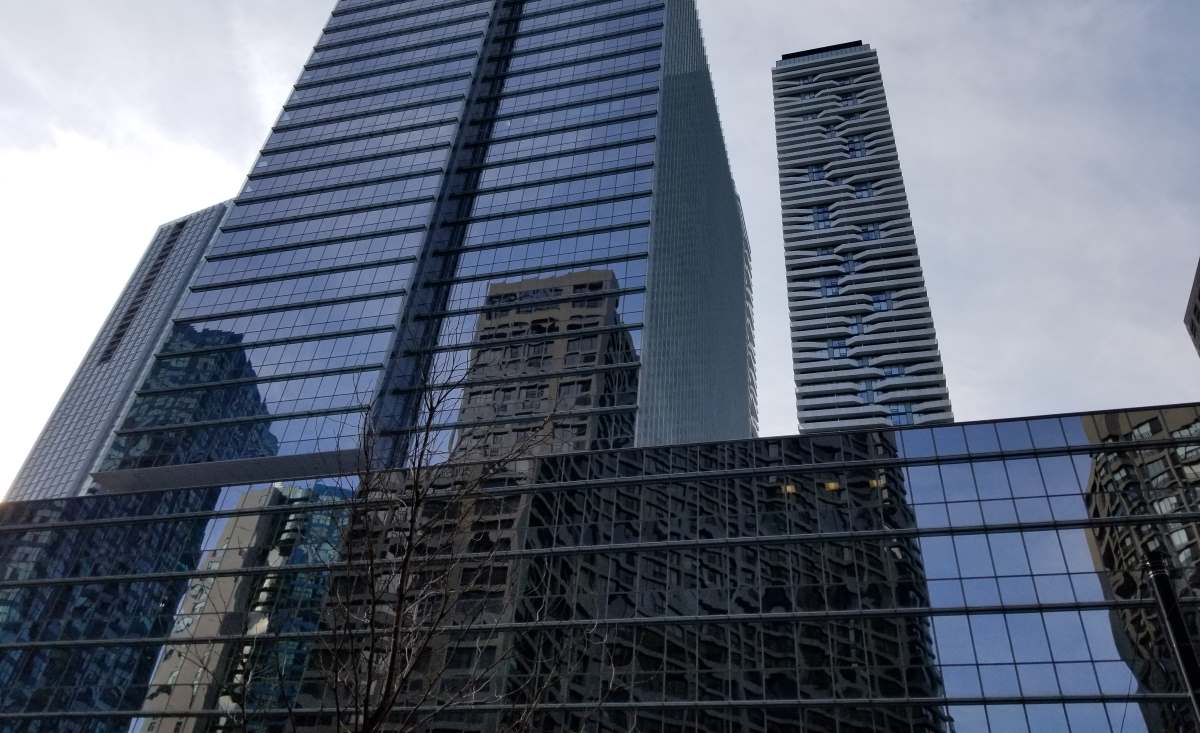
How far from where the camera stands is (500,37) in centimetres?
8825

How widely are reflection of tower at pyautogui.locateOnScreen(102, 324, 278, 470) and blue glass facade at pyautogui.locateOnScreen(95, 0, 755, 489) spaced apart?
6.6 inches

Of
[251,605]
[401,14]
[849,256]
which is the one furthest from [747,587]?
[849,256]

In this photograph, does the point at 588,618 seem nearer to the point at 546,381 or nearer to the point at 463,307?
the point at 546,381

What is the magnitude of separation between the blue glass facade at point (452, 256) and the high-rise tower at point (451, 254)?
21 cm

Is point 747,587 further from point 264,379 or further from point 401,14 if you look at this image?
point 401,14

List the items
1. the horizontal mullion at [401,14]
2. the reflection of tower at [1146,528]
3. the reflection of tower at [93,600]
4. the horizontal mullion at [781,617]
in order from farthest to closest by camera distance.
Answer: the horizontal mullion at [401,14] → the reflection of tower at [93,600] → the horizontal mullion at [781,617] → the reflection of tower at [1146,528]

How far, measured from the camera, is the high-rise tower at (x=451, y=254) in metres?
61.1

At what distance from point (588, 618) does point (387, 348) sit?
1247 inches

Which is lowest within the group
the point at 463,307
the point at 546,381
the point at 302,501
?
the point at 302,501

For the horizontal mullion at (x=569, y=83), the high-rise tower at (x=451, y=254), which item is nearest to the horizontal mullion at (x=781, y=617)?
the high-rise tower at (x=451, y=254)

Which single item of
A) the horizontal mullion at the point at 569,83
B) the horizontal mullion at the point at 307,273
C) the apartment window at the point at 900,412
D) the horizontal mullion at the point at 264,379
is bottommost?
the horizontal mullion at the point at 264,379

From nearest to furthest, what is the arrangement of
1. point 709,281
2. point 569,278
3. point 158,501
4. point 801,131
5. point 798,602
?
point 798,602, point 158,501, point 569,278, point 709,281, point 801,131

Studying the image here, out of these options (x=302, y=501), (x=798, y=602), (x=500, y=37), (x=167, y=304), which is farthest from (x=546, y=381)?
(x=167, y=304)

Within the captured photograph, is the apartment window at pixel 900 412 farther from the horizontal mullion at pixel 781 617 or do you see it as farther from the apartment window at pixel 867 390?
the horizontal mullion at pixel 781 617
